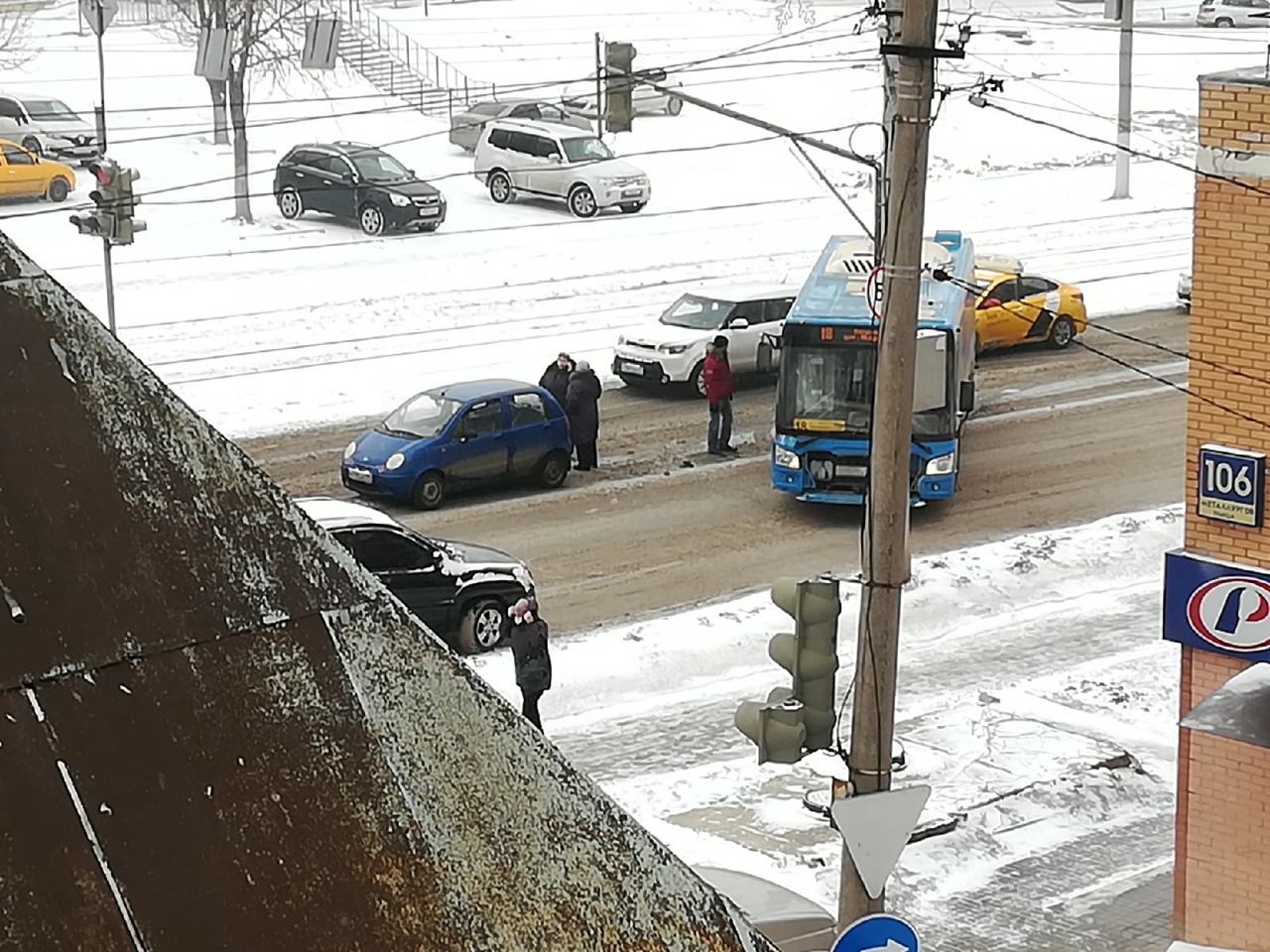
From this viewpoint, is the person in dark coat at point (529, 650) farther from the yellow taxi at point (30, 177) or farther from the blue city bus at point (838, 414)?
the yellow taxi at point (30, 177)

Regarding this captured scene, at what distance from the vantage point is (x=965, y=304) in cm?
2239

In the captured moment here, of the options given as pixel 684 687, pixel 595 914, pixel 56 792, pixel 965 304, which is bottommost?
pixel 684 687

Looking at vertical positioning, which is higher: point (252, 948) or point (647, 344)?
point (252, 948)

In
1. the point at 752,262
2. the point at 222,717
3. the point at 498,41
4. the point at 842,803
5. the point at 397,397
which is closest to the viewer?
the point at 222,717

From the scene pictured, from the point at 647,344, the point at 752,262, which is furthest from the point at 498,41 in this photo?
the point at 647,344

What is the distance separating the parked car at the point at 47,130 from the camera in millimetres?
41938

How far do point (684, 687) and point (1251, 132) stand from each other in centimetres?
766

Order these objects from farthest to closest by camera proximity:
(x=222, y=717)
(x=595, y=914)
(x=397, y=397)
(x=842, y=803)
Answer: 1. (x=397, y=397)
2. (x=842, y=803)
3. (x=595, y=914)
4. (x=222, y=717)

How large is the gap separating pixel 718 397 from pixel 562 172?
17.5 meters

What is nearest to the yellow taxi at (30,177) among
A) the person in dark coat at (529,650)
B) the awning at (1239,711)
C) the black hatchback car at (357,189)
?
the black hatchback car at (357,189)

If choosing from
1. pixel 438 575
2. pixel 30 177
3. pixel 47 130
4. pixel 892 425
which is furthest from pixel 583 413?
pixel 47 130

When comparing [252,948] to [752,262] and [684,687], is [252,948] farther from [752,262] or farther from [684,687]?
[752,262]

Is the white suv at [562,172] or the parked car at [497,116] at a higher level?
the parked car at [497,116]

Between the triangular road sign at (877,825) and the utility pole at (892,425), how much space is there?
0.30 metres
